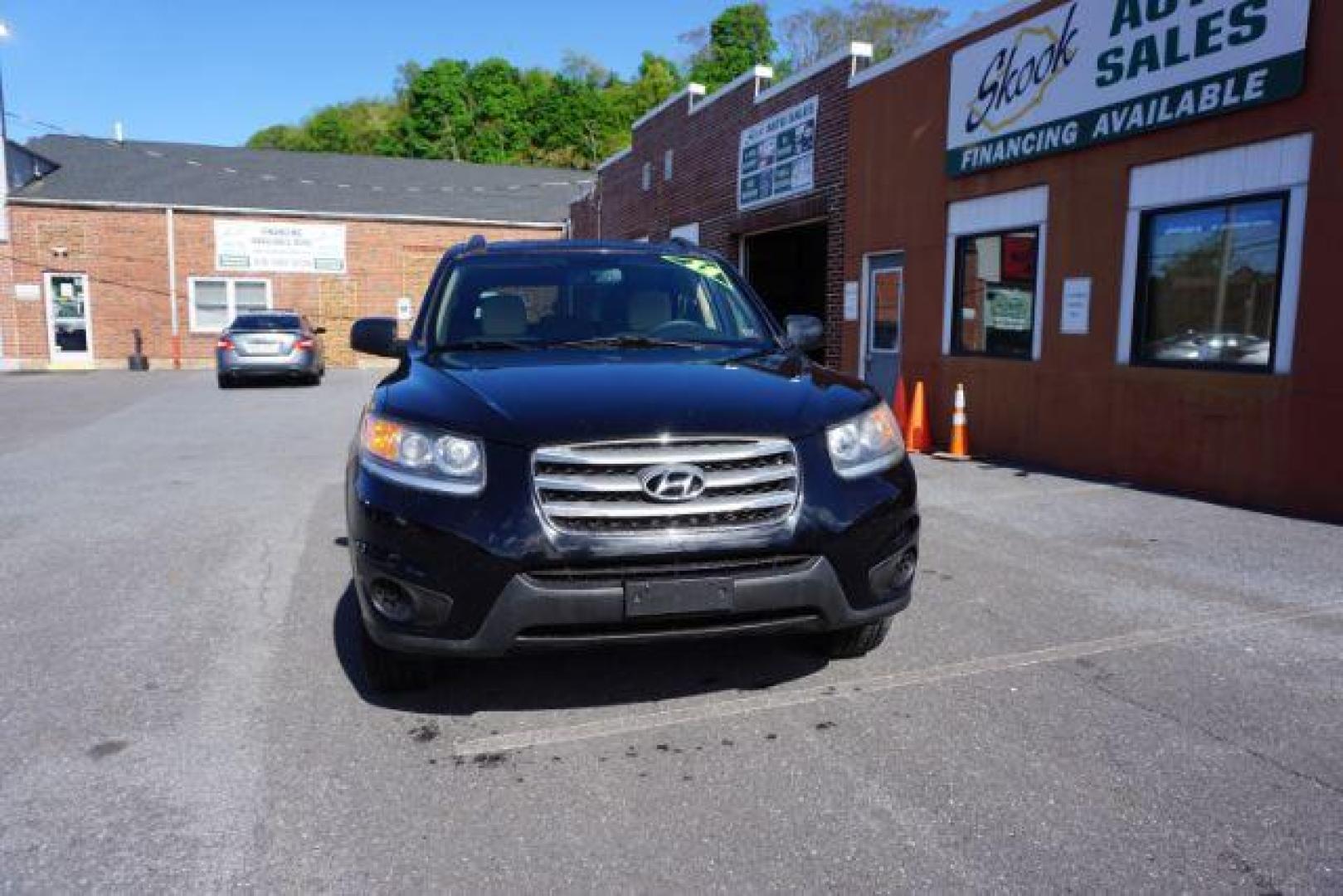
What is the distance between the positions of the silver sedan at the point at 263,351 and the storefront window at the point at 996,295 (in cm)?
1379

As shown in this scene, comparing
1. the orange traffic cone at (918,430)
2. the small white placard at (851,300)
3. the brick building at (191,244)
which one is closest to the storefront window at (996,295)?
the orange traffic cone at (918,430)

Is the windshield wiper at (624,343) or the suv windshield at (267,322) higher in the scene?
the suv windshield at (267,322)

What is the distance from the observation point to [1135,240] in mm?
8594

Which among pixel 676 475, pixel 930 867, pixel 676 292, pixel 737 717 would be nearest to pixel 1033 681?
pixel 737 717

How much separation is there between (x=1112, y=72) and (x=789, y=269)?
9.17 m

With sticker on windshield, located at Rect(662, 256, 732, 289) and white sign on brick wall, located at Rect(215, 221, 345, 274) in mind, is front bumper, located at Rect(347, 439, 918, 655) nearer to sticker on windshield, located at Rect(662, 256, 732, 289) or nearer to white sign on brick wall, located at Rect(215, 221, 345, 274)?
sticker on windshield, located at Rect(662, 256, 732, 289)

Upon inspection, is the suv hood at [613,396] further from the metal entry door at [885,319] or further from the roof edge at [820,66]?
the roof edge at [820,66]

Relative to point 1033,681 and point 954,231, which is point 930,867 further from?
point 954,231

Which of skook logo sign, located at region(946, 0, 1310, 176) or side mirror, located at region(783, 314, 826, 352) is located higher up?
skook logo sign, located at region(946, 0, 1310, 176)

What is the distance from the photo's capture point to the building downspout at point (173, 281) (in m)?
28.6

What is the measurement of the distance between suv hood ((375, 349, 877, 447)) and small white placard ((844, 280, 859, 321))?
9299 millimetres

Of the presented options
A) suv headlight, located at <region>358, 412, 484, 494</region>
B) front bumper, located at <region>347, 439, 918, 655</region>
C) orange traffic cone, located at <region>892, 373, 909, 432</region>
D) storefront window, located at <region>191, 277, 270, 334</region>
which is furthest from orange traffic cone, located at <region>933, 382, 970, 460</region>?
storefront window, located at <region>191, 277, 270, 334</region>

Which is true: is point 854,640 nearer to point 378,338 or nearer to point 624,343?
point 624,343

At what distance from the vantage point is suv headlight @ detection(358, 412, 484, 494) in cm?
302
